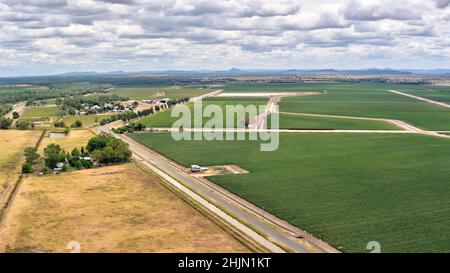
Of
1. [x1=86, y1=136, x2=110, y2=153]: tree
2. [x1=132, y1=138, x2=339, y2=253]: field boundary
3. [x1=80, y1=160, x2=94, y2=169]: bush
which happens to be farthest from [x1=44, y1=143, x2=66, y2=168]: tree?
[x1=132, y1=138, x2=339, y2=253]: field boundary

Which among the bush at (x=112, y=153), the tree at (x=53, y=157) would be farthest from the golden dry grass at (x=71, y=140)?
the bush at (x=112, y=153)

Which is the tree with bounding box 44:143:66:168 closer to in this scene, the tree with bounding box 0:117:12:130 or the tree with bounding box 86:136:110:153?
the tree with bounding box 86:136:110:153

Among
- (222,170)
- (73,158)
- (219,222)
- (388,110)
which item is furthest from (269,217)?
(388,110)

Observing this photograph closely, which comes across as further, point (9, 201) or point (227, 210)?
point (9, 201)

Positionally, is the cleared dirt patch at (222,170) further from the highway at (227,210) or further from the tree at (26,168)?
the tree at (26,168)

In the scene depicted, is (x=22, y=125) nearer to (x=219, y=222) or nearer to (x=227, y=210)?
(x=227, y=210)
